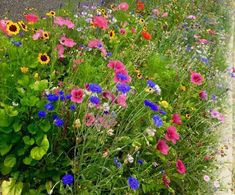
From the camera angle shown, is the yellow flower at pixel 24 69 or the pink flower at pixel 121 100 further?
the yellow flower at pixel 24 69

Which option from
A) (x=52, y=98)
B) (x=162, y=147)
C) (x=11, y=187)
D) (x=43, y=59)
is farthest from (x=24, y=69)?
(x=162, y=147)

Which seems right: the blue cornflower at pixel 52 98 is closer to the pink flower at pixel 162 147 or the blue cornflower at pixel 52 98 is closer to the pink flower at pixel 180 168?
the pink flower at pixel 162 147

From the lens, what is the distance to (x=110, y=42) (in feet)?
12.2

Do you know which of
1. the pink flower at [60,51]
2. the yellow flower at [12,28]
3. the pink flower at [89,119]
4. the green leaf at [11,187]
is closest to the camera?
the pink flower at [89,119]

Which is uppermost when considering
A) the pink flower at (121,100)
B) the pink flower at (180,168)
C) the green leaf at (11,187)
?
the pink flower at (121,100)

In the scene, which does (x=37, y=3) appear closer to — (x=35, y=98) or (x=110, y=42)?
(x=110, y=42)

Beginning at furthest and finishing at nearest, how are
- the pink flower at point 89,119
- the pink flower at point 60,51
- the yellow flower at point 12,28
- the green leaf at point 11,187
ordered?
the pink flower at point 60,51, the yellow flower at point 12,28, the green leaf at point 11,187, the pink flower at point 89,119

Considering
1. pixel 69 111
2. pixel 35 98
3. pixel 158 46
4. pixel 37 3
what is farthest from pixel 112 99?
pixel 37 3

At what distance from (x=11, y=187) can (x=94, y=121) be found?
623 millimetres

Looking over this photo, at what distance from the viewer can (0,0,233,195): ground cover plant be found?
233 centimetres

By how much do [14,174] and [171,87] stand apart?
1.67 metres

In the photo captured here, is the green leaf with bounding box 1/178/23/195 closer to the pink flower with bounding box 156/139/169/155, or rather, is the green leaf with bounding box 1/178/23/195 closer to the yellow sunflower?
→ the yellow sunflower

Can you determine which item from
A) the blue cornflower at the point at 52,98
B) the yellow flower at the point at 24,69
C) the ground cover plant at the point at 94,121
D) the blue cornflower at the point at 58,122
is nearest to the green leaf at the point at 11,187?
the ground cover plant at the point at 94,121

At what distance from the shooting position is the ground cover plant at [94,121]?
7.65ft
